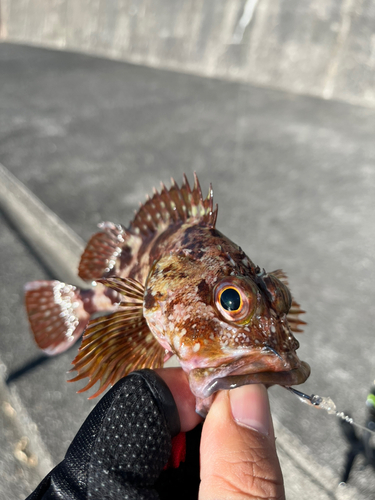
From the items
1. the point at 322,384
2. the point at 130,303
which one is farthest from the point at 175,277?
the point at 322,384

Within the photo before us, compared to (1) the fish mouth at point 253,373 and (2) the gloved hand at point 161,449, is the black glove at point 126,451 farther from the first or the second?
(1) the fish mouth at point 253,373

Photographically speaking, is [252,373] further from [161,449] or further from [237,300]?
[161,449]

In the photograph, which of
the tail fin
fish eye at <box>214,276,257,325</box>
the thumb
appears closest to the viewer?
the thumb

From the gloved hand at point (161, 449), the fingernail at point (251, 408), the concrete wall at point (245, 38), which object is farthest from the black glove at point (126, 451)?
the concrete wall at point (245, 38)

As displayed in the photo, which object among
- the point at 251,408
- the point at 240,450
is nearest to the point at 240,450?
the point at 240,450

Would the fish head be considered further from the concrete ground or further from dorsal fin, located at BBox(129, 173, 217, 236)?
the concrete ground

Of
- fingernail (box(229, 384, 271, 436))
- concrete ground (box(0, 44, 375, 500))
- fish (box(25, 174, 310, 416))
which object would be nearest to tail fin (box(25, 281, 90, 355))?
fish (box(25, 174, 310, 416))

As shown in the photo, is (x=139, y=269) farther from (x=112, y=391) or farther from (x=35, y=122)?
(x=35, y=122)
